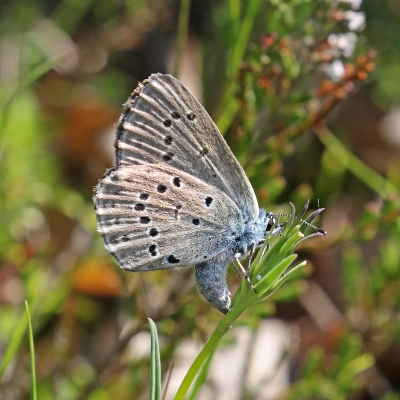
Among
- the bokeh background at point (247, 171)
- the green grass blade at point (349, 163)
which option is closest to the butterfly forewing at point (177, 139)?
the bokeh background at point (247, 171)

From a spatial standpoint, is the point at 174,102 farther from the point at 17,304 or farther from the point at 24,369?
the point at 17,304

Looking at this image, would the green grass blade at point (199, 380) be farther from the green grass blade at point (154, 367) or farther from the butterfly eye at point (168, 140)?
the butterfly eye at point (168, 140)

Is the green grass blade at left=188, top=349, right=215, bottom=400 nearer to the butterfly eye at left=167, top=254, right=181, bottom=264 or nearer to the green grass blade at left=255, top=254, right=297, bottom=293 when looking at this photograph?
the green grass blade at left=255, top=254, right=297, bottom=293

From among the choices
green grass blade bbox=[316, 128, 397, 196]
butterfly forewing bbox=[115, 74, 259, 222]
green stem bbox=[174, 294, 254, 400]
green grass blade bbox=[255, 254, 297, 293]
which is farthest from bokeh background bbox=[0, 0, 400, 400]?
green grass blade bbox=[255, 254, 297, 293]

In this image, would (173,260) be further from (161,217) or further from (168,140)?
(168,140)

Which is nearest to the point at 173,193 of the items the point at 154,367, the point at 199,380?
the point at 199,380

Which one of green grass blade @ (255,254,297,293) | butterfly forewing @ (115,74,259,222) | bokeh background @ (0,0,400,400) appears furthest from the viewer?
bokeh background @ (0,0,400,400)

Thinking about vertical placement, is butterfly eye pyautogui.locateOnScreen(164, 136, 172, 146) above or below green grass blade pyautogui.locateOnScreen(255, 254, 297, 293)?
above
